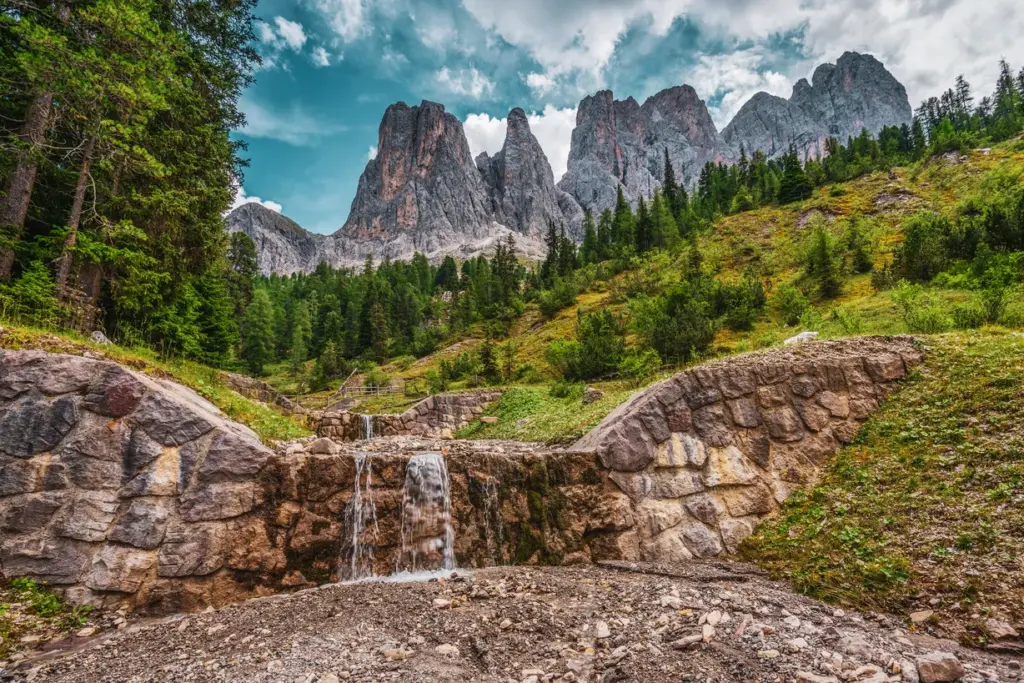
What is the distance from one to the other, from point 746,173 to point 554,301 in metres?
51.7

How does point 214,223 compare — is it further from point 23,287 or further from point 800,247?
point 800,247

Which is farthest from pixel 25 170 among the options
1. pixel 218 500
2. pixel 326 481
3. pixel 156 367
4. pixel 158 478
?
pixel 326 481

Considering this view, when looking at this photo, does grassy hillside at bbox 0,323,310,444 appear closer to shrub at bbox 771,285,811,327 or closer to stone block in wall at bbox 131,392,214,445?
stone block in wall at bbox 131,392,214,445

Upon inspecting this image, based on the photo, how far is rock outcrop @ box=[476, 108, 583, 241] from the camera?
187 meters

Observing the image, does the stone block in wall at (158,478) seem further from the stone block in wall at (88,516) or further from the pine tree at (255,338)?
the pine tree at (255,338)

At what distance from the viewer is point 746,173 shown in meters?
75.6

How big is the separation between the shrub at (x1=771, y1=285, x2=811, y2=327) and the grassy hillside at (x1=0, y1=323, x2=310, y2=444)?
1079 inches

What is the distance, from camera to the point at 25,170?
33.7ft

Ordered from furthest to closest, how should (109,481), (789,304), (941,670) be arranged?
(789,304) < (109,481) < (941,670)

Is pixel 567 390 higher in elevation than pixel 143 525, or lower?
higher

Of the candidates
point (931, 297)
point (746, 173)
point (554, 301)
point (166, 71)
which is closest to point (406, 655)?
point (166, 71)

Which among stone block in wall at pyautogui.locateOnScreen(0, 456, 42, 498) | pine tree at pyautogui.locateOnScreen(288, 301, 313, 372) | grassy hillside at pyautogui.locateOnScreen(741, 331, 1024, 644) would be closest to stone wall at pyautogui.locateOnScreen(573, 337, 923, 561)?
grassy hillside at pyautogui.locateOnScreen(741, 331, 1024, 644)

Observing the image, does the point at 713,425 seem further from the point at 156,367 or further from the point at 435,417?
the point at 435,417

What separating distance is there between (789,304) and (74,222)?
33.7m
